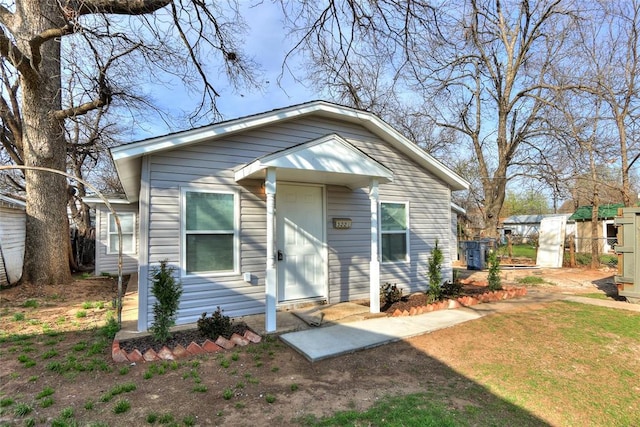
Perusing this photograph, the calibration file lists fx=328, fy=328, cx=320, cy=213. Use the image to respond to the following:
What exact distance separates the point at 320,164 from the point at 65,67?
188 inches

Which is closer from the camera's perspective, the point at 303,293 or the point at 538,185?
the point at 303,293

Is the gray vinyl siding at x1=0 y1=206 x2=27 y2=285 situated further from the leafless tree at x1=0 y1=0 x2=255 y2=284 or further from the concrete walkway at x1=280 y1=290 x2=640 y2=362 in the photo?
the concrete walkway at x1=280 y1=290 x2=640 y2=362

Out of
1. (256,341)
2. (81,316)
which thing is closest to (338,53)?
(256,341)

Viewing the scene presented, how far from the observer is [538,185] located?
43.5 ft

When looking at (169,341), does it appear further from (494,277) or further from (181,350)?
(494,277)

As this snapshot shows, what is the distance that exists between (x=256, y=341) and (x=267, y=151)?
3104 mm

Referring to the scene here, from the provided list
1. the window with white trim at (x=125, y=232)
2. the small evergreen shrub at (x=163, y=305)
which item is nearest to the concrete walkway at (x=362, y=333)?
the small evergreen shrub at (x=163, y=305)

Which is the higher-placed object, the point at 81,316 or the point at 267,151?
the point at 267,151

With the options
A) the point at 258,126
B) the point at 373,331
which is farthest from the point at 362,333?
the point at 258,126

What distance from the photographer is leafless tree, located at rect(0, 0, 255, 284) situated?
586cm

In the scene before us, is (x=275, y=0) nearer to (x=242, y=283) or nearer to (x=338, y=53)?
(x=338, y=53)

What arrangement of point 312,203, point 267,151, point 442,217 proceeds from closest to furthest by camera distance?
point 267,151
point 312,203
point 442,217

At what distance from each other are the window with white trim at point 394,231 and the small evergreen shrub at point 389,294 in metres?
0.65

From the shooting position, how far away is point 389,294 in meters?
6.33
